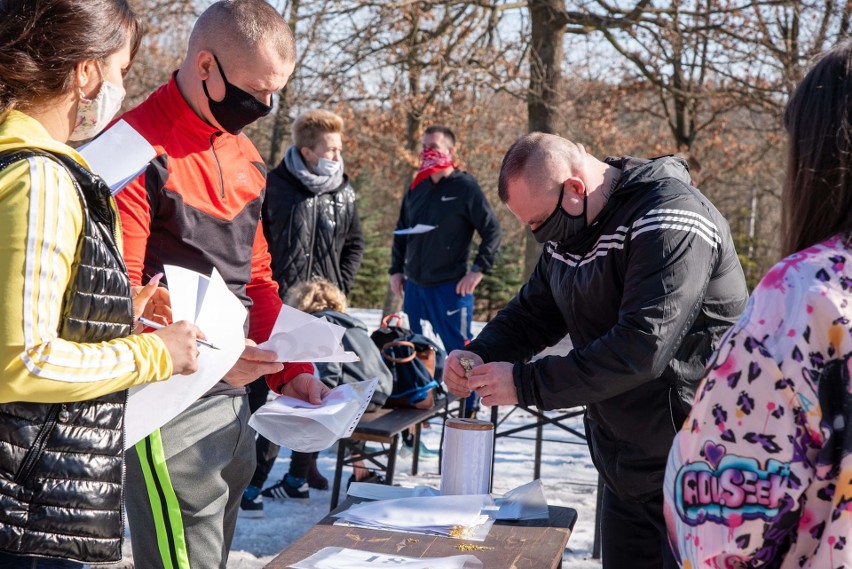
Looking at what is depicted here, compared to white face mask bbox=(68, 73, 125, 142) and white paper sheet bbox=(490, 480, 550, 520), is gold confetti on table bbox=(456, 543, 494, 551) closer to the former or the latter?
white paper sheet bbox=(490, 480, 550, 520)

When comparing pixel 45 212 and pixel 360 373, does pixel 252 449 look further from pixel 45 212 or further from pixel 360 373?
pixel 360 373

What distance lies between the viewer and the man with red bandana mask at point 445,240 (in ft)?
23.1

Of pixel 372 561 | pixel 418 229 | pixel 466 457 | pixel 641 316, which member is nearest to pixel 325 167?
pixel 418 229

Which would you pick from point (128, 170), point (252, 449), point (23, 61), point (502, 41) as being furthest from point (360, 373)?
point (502, 41)

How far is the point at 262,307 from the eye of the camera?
2787 millimetres

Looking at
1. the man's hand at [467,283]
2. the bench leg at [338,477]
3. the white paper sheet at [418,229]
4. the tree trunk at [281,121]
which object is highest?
the tree trunk at [281,121]

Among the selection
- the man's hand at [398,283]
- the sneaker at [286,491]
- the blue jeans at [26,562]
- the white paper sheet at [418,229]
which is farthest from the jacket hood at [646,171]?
the man's hand at [398,283]

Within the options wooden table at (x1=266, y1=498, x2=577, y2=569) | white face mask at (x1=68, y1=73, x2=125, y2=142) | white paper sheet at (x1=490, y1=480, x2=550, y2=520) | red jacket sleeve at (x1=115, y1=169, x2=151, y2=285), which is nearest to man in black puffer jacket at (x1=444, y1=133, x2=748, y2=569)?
white paper sheet at (x1=490, y1=480, x2=550, y2=520)

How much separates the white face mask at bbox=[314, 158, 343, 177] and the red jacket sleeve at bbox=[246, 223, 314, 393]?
278 centimetres

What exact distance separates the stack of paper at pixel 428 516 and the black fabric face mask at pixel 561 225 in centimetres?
80

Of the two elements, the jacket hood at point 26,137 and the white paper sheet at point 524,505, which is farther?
the white paper sheet at point 524,505

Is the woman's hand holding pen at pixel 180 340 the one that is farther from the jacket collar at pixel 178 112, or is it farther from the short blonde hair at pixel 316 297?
the short blonde hair at pixel 316 297

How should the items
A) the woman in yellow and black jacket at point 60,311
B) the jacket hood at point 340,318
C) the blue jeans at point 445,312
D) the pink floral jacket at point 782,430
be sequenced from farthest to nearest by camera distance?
the blue jeans at point 445,312 → the jacket hood at point 340,318 → the woman in yellow and black jacket at point 60,311 → the pink floral jacket at point 782,430

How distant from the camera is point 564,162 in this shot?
256cm
